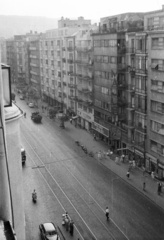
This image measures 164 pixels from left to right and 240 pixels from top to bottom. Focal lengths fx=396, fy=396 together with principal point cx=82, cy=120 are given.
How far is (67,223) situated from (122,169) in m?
17.0

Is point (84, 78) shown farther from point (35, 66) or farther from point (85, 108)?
point (35, 66)

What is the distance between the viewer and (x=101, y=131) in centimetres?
6244

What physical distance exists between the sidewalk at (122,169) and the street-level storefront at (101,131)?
98 cm

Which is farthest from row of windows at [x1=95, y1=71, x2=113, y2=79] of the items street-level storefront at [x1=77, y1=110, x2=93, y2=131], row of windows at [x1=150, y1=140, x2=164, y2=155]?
row of windows at [x1=150, y1=140, x2=164, y2=155]

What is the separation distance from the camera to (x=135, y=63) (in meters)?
49.5

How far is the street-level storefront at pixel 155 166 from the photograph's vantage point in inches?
1767

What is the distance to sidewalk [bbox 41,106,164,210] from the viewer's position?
4066 cm

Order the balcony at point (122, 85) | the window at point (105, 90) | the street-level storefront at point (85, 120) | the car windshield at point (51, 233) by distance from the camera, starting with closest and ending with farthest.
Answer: the car windshield at point (51, 233) → the balcony at point (122, 85) → the window at point (105, 90) → the street-level storefront at point (85, 120)

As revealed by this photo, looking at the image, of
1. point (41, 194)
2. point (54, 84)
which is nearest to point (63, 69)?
point (54, 84)

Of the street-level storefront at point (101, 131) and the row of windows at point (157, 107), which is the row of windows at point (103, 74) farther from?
the row of windows at point (157, 107)

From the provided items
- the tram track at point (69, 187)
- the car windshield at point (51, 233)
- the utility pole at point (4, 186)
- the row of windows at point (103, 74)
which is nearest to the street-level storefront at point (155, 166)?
the tram track at point (69, 187)

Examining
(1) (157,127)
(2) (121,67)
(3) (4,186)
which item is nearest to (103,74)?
(2) (121,67)

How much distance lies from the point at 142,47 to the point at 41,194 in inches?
816

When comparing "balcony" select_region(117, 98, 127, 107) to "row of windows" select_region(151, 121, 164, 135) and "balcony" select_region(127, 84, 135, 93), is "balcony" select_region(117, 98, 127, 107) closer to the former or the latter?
"balcony" select_region(127, 84, 135, 93)
